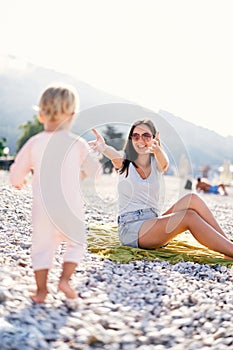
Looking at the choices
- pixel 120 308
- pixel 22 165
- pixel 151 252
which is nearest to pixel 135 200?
pixel 151 252

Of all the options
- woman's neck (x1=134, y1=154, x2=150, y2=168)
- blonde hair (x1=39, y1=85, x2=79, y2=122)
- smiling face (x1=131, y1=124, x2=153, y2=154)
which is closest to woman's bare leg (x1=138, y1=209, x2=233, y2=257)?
woman's neck (x1=134, y1=154, x2=150, y2=168)

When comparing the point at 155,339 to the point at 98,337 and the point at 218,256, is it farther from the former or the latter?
the point at 218,256

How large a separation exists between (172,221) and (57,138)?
6.22ft

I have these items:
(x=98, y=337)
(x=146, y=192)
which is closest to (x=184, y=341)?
(x=98, y=337)

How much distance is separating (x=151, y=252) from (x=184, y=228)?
0.37m

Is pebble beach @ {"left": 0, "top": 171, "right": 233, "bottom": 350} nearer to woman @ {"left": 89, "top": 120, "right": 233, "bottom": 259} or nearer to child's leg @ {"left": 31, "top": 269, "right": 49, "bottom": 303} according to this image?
child's leg @ {"left": 31, "top": 269, "right": 49, "bottom": 303}

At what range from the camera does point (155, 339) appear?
283 centimetres

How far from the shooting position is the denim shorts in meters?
4.82

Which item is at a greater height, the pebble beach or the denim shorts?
the denim shorts

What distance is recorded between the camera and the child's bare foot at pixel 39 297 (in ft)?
9.92

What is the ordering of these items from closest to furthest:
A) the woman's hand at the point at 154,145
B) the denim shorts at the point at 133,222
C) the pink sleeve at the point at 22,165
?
the pink sleeve at the point at 22,165, the woman's hand at the point at 154,145, the denim shorts at the point at 133,222

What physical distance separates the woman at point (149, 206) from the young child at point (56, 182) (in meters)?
1.45

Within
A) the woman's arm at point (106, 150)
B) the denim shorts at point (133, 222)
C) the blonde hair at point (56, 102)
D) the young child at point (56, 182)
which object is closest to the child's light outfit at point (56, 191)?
the young child at point (56, 182)

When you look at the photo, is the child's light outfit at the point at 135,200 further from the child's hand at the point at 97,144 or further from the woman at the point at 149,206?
the child's hand at the point at 97,144
